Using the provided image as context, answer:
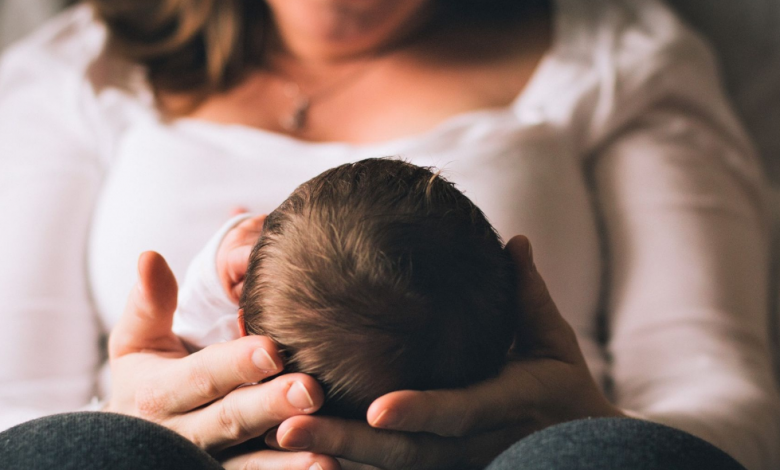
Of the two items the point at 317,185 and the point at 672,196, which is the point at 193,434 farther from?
the point at 672,196

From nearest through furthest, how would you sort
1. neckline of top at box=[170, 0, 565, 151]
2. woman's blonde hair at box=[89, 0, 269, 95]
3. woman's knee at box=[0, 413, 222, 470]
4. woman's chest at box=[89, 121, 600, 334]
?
woman's knee at box=[0, 413, 222, 470] → woman's chest at box=[89, 121, 600, 334] → neckline of top at box=[170, 0, 565, 151] → woman's blonde hair at box=[89, 0, 269, 95]

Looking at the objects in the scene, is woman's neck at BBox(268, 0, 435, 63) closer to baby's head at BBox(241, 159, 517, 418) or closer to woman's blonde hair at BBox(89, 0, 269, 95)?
woman's blonde hair at BBox(89, 0, 269, 95)

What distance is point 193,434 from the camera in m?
0.43

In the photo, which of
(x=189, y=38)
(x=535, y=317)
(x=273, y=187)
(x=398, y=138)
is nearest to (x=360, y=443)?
(x=535, y=317)

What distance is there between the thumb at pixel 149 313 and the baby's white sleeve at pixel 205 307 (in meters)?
0.01

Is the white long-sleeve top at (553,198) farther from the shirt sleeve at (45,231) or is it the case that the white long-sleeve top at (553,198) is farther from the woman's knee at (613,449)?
the woman's knee at (613,449)

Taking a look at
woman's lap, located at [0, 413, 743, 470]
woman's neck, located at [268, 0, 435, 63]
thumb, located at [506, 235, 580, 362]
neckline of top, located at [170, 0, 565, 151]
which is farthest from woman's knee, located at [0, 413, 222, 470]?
woman's neck, located at [268, 0, 435, 63]

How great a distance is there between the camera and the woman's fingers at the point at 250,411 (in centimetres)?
37

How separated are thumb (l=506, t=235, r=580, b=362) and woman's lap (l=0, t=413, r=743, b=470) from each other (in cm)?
7

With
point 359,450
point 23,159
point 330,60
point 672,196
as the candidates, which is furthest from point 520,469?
point 23,159

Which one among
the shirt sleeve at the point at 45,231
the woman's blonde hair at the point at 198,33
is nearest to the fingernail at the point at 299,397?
the shirt sleeve at the point at 45,231

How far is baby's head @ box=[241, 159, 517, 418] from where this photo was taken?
1.21ft

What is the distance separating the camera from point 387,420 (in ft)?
1.18

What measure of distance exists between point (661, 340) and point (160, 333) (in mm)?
474
